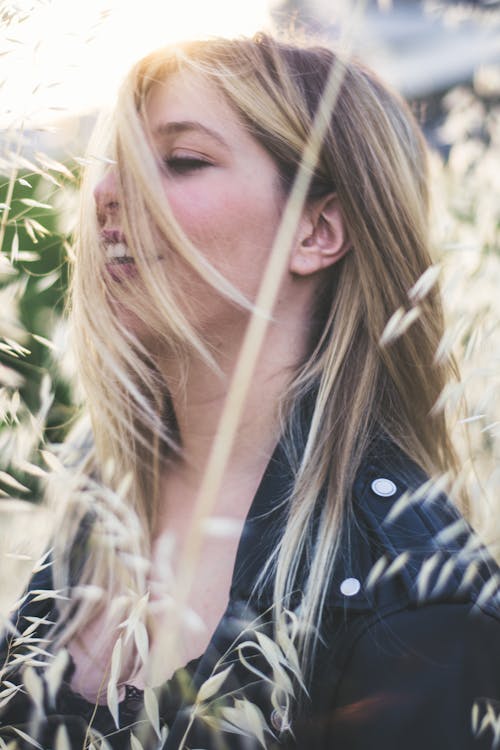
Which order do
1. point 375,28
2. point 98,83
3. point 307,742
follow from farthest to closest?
1. point 375,28
2. point 98,83
3. point 307,742

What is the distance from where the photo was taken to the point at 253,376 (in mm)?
1319

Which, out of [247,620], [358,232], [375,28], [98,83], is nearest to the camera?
[247,620]

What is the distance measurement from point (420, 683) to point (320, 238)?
0.72 metres

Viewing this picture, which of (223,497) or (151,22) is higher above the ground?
(151,22)

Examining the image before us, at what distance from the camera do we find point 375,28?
1.56 m

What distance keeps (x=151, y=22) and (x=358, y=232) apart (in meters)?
0.47

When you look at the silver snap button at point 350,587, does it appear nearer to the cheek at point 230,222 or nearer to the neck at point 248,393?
the neck at point 248,393

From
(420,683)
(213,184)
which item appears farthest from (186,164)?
(420,683)

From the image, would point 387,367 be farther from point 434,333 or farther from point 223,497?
point 223,497

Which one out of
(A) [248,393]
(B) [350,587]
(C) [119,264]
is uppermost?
(C) [119,264]

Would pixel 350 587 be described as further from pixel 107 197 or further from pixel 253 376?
pixel 107 197

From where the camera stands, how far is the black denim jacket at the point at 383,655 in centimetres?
89

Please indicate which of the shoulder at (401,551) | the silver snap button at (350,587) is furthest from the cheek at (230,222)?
the silver snap button at (350,587)

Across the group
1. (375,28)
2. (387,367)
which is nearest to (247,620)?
(387,367)
